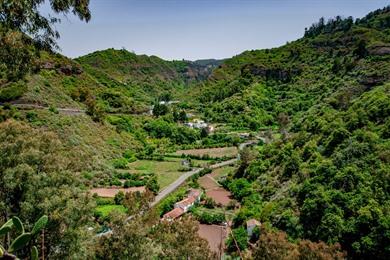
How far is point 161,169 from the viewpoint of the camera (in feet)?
167

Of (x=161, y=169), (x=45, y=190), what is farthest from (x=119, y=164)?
(x=45, y=190)

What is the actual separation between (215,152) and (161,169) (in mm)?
14213

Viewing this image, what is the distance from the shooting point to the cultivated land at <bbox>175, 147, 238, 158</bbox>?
6003 centimetres

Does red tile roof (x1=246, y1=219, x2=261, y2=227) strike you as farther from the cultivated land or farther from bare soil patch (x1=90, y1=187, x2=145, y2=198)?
the cultivated land

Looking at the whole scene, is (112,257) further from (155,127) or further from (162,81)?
(162,81)

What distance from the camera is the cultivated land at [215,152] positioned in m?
60.0

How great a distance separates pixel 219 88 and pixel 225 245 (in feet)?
265

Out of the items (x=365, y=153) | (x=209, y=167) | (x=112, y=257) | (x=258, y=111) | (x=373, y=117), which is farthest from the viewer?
(x=258, y=111)

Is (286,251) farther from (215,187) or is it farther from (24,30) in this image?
(215,187)

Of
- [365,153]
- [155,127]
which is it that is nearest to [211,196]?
[365,153]

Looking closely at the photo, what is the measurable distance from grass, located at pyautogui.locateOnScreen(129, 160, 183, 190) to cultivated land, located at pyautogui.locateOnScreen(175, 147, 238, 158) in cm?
741

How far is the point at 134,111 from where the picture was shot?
7319 centimetres

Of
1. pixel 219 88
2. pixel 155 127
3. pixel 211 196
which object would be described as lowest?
pixel 211 196

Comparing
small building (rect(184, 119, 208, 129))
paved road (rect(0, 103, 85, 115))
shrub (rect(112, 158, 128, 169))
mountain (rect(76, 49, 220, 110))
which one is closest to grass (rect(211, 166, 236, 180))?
shrub (rect(112, 158, 128, 169))
